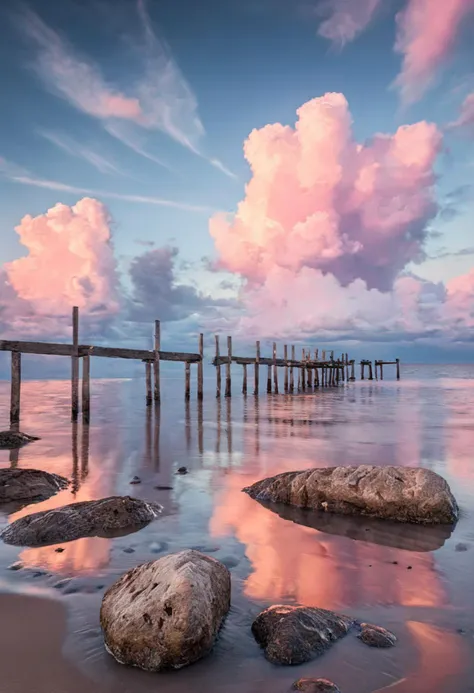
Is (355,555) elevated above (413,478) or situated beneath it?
situated beneath

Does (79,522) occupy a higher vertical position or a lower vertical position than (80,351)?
lower

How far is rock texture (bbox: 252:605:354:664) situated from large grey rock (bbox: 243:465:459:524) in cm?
290

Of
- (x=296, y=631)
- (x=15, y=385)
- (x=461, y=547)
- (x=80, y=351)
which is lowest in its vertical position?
(x=461, y=547)

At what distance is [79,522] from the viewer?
5.69 metres

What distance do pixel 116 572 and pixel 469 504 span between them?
5234 millimetres

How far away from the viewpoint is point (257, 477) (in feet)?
28.8

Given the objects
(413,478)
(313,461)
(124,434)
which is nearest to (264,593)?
(413,478)

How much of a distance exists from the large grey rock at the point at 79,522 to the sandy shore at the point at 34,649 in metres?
1.35

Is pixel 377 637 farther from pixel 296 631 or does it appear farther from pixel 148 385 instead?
pixel 148 385

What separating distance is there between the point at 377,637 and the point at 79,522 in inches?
148

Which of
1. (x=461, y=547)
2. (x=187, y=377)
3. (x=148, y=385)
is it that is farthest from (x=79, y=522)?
(x=187, y=377)

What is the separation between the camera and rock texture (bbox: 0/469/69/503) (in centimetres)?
706

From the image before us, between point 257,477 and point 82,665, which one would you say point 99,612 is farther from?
point 257,477

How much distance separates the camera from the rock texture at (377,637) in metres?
3.35
